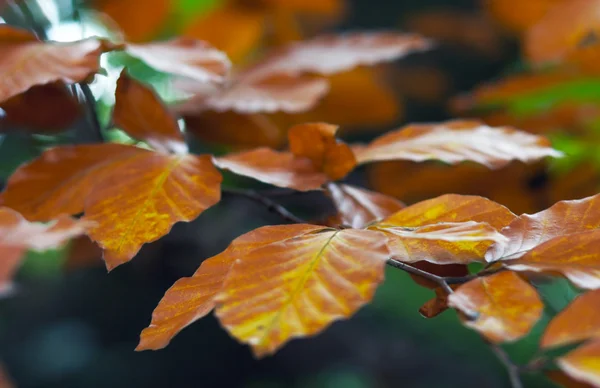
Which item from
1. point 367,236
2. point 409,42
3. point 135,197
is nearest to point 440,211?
point 367,236

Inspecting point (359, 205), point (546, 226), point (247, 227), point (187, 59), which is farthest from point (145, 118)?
point (247, 227)

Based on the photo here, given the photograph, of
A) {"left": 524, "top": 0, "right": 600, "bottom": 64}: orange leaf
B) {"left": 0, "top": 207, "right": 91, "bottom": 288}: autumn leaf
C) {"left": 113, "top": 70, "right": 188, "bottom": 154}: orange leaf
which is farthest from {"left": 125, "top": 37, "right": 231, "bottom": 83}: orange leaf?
{"left": 524, "top": 0, "right": 600, "bottom": 64}: orange leaf

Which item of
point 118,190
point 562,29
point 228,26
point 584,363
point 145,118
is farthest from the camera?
point 228,26

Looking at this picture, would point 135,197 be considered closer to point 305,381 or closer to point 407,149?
point 407,149

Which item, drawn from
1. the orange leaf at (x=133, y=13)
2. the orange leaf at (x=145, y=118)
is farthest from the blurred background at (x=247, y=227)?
the orange leaf at (x=145, y=118)

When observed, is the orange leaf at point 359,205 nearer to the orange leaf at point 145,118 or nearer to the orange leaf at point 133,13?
the orange leaf at point 145,118

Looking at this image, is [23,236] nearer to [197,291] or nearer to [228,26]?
[197,291]
